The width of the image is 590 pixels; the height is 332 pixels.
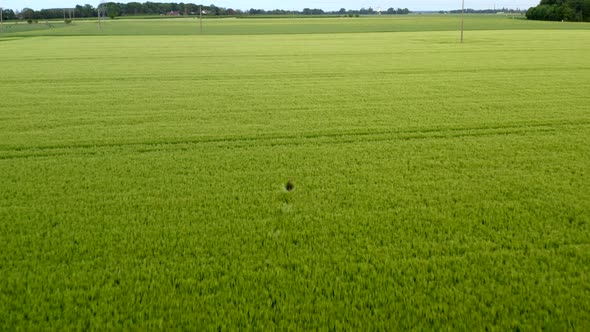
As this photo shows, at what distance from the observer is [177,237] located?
4500mm

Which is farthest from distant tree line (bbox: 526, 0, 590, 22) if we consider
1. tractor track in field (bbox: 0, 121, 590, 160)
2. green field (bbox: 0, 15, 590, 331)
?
tractor track in field (bbox: 0, 121, 590, 160)

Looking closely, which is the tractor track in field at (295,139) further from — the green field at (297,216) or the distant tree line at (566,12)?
the distant tree line at (566,12)

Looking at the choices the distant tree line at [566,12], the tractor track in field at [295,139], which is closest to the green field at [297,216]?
the tractor track in field at [295,139]

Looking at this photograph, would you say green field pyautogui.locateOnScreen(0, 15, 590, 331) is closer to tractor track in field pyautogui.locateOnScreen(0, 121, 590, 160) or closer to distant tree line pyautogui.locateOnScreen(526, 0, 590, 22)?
tractor track in field pyautogui.locateOnScreen(0, 121, 590, 160)

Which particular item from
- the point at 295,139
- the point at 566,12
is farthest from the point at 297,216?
the point at 566,12

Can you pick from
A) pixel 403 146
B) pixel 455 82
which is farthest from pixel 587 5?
pixel 403 146

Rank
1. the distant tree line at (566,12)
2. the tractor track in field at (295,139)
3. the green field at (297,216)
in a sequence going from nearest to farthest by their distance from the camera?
the green field at (297,216) < the tractor track in field at (295,139) < the distant tree line at (566,12)

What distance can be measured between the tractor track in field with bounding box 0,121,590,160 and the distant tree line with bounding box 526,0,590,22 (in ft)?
277

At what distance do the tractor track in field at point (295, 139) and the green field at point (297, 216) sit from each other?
4cm

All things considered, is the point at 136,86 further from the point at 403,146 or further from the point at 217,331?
the point at 217,331

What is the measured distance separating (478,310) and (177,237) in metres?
2.44

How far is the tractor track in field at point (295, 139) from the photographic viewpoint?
24.4 feet

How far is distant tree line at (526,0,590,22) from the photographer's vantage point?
81062 mm

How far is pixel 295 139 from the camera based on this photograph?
26.1 ft
